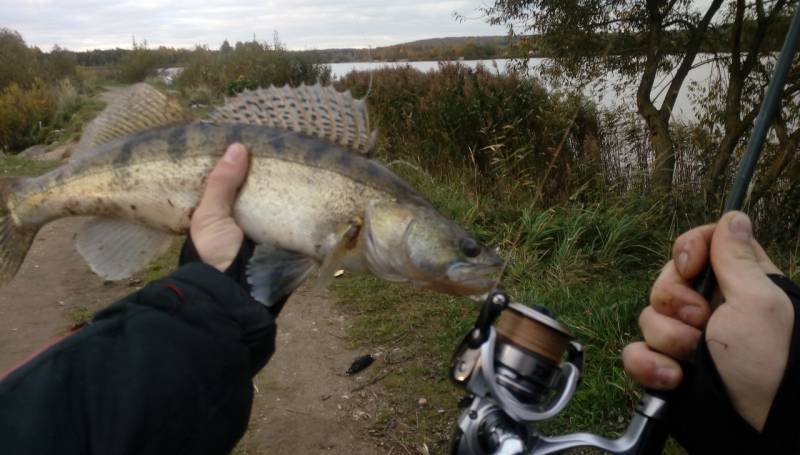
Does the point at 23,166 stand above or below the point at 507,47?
below

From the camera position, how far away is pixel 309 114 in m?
2.34

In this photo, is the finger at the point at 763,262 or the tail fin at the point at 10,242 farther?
the tail fin at the point at 10,242

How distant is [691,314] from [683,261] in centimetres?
16

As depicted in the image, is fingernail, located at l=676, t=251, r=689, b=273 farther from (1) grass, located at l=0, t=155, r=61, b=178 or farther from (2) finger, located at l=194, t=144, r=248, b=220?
(1) grass, located at l=0, t=155, r=61, b=178

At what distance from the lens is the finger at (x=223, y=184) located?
2.18m

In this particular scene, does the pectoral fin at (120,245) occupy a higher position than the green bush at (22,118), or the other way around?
the pectoral fin at (120,245)

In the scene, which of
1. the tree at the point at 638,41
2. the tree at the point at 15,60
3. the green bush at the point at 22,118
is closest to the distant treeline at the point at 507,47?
the tree at the point at 638,41

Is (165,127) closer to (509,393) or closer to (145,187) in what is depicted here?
(145,187)

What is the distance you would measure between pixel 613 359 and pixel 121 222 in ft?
10.8

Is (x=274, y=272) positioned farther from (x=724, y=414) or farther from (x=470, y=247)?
(x=724, y=414)

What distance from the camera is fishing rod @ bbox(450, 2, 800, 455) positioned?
161cm

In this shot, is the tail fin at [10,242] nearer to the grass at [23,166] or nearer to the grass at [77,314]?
the grass at [77,314]

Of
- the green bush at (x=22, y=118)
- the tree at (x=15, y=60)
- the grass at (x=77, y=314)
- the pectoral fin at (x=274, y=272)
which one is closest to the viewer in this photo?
the pectoral fin at (x=274, y=272)

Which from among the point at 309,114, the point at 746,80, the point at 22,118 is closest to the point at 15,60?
the point at 22,118
